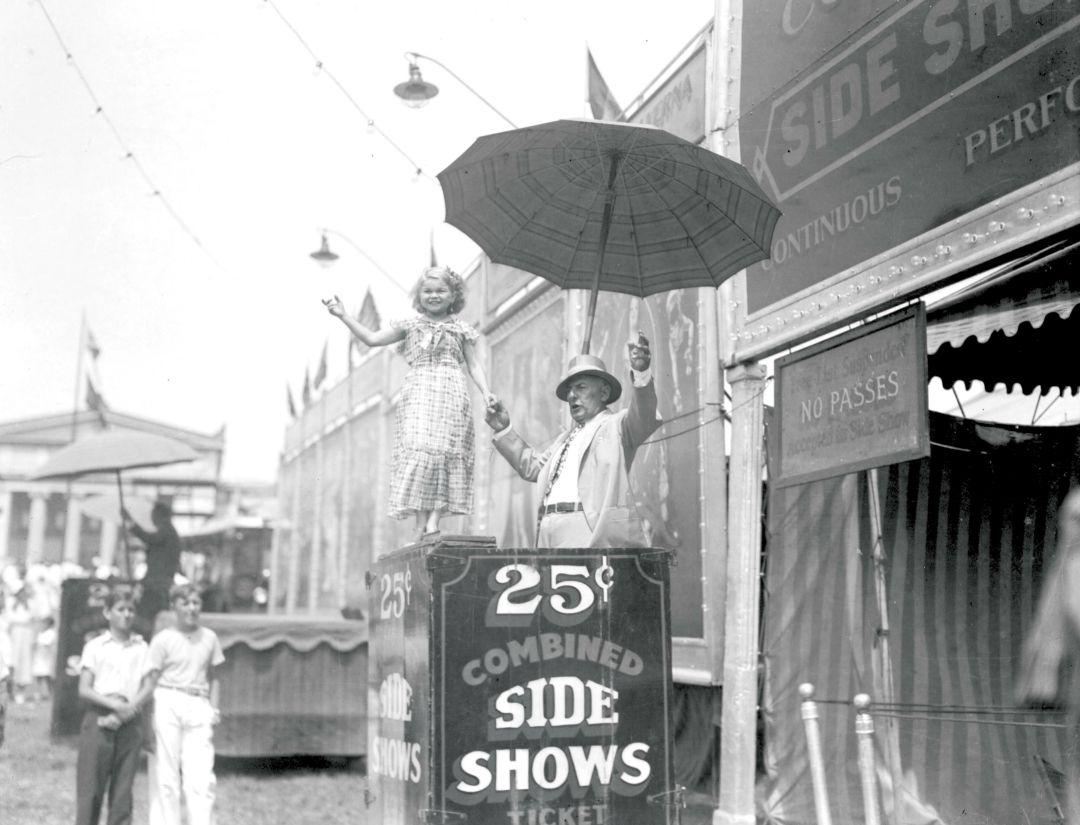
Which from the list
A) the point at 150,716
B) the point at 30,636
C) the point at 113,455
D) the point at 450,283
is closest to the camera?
the point at 450,283

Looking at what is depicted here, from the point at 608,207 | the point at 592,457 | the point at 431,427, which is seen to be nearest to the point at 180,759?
the point at 431,427

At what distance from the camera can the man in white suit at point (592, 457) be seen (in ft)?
16.0

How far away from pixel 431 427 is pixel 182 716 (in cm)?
296

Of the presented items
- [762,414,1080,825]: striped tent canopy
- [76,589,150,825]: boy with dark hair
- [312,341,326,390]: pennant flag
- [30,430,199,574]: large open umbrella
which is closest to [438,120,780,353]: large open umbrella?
[762,414,1080,825]: striped tent canopy

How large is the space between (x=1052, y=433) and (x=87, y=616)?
30.8ft

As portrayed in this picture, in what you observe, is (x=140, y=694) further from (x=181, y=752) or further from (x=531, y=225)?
(x=531, y=225)

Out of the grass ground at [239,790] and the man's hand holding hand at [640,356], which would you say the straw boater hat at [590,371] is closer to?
the man's hand holding hand at [640,356]

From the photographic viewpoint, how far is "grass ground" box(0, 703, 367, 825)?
27.1 feet

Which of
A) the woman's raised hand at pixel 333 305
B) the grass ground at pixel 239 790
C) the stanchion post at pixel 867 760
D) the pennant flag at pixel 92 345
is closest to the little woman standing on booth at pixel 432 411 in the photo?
the woman's raised hand at pixel 333 305

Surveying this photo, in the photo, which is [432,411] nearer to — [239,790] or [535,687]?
[535,687]

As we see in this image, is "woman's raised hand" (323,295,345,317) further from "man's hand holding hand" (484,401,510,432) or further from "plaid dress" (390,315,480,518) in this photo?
"man's hand holding hand" (484,401,510,432)

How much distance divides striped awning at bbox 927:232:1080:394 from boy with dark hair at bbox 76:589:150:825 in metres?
5.44

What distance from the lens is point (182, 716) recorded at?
7.17 metres

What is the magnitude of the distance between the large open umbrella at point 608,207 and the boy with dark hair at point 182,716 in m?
3.46
